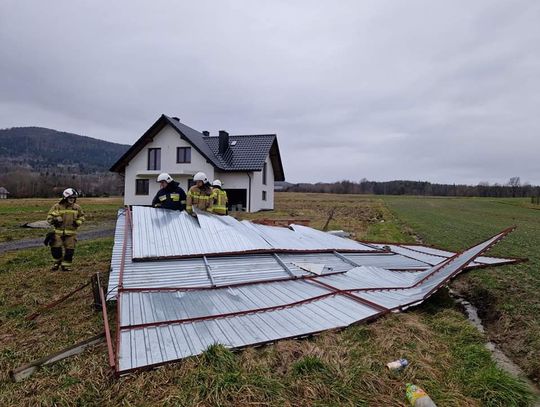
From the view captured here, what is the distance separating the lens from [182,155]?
22.5 metres

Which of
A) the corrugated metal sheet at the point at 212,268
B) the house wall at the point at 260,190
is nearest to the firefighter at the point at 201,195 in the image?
the corrugated metal sheet at the point at 212,268

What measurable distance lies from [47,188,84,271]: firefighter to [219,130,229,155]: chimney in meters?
17.3

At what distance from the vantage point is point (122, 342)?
291cm

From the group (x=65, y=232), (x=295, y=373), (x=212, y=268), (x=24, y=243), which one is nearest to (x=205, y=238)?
(x=212, y=268)

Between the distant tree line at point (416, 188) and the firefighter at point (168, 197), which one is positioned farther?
the distant tree line at point (416, 188)

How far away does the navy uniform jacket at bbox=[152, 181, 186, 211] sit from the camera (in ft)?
24.4

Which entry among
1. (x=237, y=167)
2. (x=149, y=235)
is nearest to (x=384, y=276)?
(x=149, y=235)

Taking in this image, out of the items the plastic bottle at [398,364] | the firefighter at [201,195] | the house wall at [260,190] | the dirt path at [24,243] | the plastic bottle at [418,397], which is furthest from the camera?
the house wall at [260,190]

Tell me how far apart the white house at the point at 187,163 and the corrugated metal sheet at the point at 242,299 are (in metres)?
16.8

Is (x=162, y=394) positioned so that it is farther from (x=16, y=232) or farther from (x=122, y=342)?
(x=16, y=232)

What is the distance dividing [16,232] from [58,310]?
11.4m

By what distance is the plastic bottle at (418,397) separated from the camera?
2.42m

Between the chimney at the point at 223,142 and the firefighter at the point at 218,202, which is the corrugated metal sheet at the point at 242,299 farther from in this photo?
the chimney at the point at 223,142

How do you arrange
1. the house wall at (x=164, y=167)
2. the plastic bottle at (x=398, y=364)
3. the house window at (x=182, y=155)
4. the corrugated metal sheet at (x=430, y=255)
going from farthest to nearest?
the house window at (x=182, y=155) < the house wall at (x=164, y=167) < the corrugated metal sheet at (x=430, y=255) < the plastic bottle at (x=398, y=364)
